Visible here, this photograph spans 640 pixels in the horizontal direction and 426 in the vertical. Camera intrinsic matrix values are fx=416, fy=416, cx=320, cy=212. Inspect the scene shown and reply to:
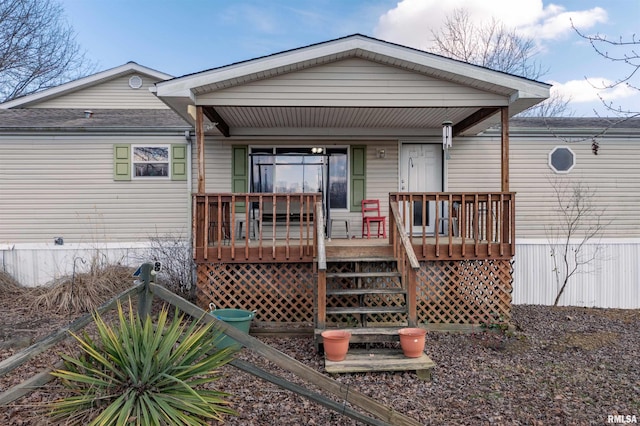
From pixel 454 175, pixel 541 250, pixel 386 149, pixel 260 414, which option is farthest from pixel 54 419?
pixel 541 250

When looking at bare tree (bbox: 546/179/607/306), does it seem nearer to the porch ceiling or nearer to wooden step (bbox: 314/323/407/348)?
the porch ceiling

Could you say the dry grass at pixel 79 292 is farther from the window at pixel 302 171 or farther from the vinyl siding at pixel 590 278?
the vinyl siding at pixel 590 278

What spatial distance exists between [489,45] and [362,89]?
14.6m

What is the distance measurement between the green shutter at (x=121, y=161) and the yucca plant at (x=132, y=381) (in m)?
5.75

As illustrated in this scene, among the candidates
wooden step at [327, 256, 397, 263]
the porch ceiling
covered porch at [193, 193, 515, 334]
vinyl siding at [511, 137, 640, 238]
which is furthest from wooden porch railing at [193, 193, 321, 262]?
vinyl siding at [511, 137, 640, 238]

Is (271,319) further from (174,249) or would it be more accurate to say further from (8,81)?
(8,81)

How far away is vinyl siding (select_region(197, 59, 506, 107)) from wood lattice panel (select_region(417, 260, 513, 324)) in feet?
7.29

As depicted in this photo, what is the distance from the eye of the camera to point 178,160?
7789 mm

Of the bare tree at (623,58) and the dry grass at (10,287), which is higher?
the bare tree at (623,58)

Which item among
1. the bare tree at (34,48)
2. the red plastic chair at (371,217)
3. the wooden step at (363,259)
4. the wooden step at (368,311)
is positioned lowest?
the wooden step at (368,311)

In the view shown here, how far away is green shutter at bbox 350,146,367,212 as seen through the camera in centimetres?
789

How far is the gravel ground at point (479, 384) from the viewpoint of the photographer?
3184 millimetres

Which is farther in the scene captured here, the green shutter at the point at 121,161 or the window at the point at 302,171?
the window at the point at 302,171

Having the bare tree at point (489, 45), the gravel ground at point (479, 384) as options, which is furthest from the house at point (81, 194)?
the bare tree at point (489, 45)
